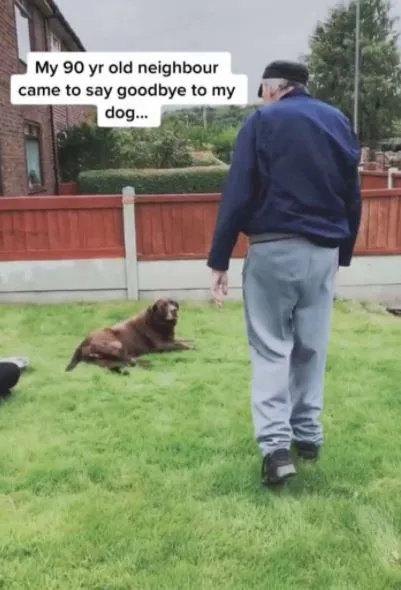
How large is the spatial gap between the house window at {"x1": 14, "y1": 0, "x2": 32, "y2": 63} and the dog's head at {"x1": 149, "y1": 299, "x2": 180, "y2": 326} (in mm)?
8994

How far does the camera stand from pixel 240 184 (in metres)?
2.64

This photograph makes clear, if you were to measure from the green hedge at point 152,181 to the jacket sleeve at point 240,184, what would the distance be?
13.8 m

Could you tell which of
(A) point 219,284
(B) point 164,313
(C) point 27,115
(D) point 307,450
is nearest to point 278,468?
(D) point 307,450

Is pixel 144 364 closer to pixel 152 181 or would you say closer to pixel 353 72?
pixel 152 181

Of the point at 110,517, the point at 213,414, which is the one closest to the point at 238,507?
the point at 110,517

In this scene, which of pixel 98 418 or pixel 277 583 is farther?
pixel 98 418

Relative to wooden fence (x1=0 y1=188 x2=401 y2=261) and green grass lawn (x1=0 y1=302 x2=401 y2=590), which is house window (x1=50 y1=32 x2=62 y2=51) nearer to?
wooden fence (x1=0 y1=188 x2=401 y2=261)

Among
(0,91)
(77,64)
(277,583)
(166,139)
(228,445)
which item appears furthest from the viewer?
(166,139)

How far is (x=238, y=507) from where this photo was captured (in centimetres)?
271

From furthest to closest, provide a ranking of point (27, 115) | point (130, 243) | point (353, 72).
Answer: point (353, 72) < point (27, 115) < point (130, 243)

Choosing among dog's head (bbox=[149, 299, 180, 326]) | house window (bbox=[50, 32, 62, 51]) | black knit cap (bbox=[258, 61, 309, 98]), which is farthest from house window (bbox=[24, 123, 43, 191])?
black knit cap (bbox=[258, 61, 309, 98])

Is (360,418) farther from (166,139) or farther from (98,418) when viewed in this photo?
(166,139)

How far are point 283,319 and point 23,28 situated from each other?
13003 millimetres

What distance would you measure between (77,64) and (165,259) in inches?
100
